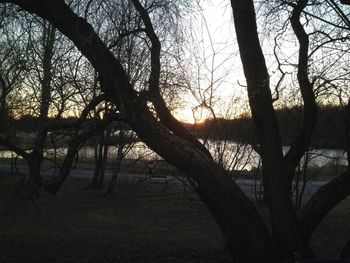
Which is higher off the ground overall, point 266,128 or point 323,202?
point 266,128

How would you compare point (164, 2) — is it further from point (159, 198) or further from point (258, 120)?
point (159, 198)

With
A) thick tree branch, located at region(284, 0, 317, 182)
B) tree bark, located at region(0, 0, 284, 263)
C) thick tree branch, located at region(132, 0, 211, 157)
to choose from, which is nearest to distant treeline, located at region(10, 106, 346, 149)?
thick tree branch, located at region(284, 0, 317, 182)

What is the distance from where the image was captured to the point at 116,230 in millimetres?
13766

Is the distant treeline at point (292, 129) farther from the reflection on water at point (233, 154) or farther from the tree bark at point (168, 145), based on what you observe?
the tree bark at point (168, 145)

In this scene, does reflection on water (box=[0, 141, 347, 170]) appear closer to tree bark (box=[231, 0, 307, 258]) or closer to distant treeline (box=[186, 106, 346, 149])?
distant treeline (box=[186, 106, 346, 149])

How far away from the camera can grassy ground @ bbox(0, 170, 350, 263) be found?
10094 mm

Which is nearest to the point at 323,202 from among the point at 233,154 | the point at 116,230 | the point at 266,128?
the point at 266,128

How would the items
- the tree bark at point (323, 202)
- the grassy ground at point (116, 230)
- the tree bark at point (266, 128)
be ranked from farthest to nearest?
1. the grassy ground at point (116, 230)
2. the tree bark at point (323, 202)
3. the tree bark at point (266, 128)

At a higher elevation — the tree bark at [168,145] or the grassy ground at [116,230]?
the tree bark at [168,145]

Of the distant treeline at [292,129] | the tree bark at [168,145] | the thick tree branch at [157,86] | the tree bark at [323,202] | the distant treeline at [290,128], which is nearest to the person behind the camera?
the tree bark at [168,145]

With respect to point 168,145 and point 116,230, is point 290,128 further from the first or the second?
point 168,145

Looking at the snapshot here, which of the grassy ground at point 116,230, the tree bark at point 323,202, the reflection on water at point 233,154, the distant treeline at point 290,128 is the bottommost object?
the grassy ground at point 116,230

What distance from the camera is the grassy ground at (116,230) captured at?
10.1m

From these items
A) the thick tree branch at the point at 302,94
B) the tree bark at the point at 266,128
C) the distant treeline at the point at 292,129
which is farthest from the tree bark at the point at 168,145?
the distant treeline at the point at 292,129
